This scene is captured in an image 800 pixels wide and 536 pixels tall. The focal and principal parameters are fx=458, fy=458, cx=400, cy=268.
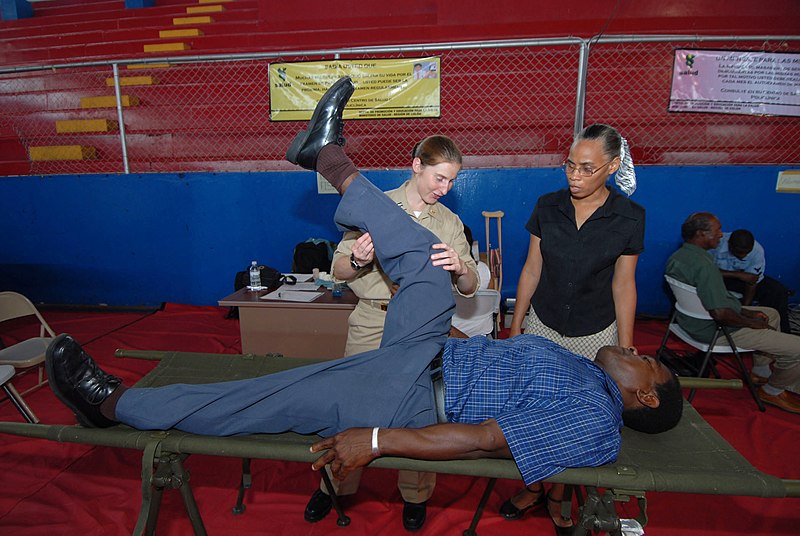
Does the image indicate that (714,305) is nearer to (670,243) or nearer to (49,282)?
(670,243)

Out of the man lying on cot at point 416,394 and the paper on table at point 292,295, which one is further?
the paper on table at point 292,295

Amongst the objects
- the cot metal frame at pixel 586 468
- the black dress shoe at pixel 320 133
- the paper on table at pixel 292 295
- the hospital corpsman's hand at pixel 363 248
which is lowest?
the cot metal frame at pixel 586 468

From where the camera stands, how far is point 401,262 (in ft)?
5.45

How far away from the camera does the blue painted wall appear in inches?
161

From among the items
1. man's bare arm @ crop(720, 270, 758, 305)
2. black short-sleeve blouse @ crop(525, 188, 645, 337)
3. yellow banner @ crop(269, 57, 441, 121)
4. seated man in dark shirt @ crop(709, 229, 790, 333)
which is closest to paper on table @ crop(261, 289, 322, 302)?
black short-sleeve blouse @ crop(525, 188, 645, 337)

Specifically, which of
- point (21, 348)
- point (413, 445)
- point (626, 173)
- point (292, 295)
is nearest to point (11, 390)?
point (21, 348)

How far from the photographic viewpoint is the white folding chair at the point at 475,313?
2.78m

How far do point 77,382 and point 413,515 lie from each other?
1.42 meters

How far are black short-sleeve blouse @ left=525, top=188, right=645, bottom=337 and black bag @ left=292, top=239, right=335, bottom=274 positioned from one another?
2612 millimetres

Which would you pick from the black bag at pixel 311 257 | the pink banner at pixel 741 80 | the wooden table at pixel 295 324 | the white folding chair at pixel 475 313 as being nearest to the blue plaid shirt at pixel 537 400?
the white folding chair at pixel 475 313

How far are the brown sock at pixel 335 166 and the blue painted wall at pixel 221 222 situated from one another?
8.74 ft

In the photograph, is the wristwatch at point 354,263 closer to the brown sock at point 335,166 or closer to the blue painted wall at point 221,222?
the brown sock at point 335,166

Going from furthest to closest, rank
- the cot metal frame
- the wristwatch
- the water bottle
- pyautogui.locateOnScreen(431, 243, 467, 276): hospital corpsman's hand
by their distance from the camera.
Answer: the water bottle, the wristwatch, pyautogui.locateOnScreen(431, 243, 467, 276): hospital corpsman's hand, the cot metal frame

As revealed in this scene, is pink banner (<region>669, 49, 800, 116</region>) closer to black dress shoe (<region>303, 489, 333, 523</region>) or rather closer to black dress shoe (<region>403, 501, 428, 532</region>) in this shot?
black dress shoe (<region>403, 501, 428, 532</region>)
